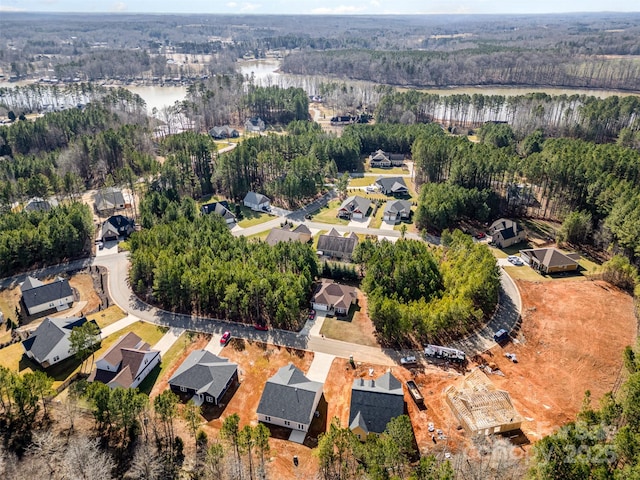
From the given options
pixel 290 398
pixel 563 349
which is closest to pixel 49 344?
pixel 290 398

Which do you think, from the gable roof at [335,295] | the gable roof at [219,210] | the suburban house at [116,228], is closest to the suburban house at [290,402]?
the gable roof at [335,295]

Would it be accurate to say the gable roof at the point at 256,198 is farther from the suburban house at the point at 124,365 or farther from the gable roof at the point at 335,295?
the suburban house at the point at 124,365

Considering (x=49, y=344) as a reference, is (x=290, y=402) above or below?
above

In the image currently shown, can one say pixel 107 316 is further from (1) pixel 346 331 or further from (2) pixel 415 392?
(2) pixel 415 392

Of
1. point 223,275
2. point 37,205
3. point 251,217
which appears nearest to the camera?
point 223,275

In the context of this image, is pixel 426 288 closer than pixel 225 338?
No

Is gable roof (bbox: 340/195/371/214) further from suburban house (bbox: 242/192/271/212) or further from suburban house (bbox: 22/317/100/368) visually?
suburban house (bbox: 22/317/100/368)

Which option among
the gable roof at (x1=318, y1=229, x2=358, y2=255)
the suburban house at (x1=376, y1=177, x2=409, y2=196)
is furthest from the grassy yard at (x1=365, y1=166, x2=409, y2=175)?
the gable roof at (x1=318, y1=229, x2=358, y2=255)
